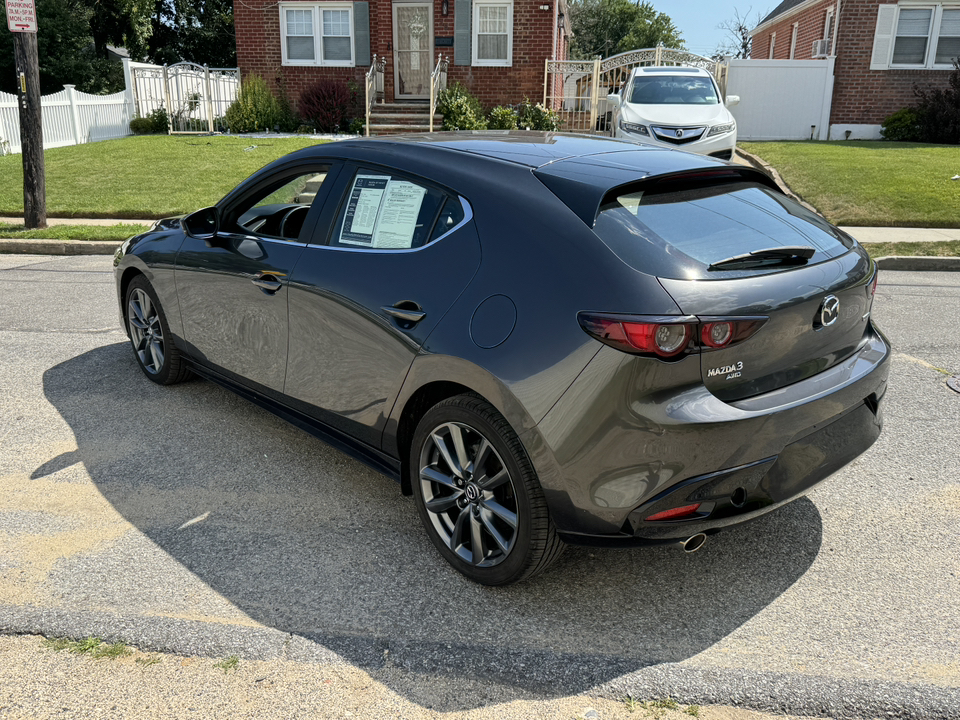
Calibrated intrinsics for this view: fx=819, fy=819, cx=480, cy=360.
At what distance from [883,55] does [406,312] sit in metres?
23.7

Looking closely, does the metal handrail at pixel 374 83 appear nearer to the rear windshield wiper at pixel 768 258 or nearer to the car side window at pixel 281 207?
the car side window at pixel 281 207

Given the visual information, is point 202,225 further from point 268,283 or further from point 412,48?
point 412,48

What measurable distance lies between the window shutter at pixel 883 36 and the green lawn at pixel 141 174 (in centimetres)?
1544

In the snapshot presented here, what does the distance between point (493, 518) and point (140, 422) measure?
2754 millimetres

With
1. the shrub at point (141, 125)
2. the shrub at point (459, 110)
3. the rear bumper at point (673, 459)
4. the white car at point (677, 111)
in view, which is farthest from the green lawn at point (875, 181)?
the shrub at point (141, 125)

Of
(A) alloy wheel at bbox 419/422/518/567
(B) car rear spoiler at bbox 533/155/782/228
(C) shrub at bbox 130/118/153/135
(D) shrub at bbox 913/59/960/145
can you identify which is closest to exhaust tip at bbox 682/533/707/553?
(A) alloy wheel at bbox 419/422/518/567

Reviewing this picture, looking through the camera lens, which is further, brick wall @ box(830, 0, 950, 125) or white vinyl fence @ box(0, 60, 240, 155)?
brick wall @ box(830, 0, 950, 125)

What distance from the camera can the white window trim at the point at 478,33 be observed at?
2162cm

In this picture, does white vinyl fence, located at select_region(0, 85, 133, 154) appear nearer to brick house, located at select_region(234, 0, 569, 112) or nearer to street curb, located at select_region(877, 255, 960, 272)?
brick house, located at select_region(234, 0, 569, 112)

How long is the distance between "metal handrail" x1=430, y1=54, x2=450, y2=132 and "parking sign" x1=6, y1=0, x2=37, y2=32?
10.5 meters

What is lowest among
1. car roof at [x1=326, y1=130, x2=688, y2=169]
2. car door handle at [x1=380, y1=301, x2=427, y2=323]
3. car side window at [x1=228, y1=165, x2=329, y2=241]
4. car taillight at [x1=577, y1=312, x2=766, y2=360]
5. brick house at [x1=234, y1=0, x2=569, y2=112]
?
car door handle at [x1=380, y1=301, x2=427, y2=323]

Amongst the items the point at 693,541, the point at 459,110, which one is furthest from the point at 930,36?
the point at 693,541

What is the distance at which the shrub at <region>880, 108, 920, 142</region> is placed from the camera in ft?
70.9

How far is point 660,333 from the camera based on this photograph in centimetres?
266
